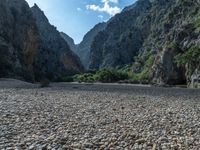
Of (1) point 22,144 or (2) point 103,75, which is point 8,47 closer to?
(2) point 103,75

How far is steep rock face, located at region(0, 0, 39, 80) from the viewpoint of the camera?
8378 centimetres

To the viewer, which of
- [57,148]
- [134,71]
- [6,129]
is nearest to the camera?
[57,148]

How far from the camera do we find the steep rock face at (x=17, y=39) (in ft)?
275

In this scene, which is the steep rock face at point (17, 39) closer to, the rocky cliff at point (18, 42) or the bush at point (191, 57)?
the rocky cliff at point (18, 42)

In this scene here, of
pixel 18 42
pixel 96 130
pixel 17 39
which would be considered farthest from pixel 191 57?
pixel 96 130

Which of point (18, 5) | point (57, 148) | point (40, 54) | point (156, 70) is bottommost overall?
point (57, 148)

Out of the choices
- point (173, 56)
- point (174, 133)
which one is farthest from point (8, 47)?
point (174, 133)

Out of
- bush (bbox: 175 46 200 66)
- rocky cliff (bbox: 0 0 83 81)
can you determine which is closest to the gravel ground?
bush (bbox: 175 46 200 66)

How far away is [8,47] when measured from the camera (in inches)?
3477

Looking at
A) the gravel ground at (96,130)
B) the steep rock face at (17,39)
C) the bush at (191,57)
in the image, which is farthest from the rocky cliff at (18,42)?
the gravel ground at (96,130)

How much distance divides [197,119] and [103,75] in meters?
121

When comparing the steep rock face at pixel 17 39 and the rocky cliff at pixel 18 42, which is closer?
the steep rock face at pixel 17 39

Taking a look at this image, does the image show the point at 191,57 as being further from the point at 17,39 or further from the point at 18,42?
the point at 17,39

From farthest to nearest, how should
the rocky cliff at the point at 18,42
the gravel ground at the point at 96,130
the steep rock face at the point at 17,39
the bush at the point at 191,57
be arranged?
the rocky cliff at the point at 18,42
the steep rock face at the point at 17,39
the bush at the point at 191,57
the gravel ground at the point at 96,130
